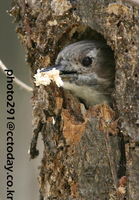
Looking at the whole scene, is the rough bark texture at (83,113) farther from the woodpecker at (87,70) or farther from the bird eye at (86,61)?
the bird eye at (86,61)

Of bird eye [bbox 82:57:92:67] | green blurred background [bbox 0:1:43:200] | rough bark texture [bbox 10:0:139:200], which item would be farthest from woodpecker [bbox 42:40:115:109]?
green blurred background [bbox 0:1:43:200]

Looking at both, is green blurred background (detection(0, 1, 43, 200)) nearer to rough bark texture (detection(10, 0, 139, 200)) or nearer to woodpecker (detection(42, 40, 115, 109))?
rough bark texture (detection(10, 0, 139, 200))

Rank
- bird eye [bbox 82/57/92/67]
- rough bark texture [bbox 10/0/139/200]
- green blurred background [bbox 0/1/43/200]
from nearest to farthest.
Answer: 1. rough bark texture [bbox 10/0/139/200]
2. bird eye [bbox 82/57/92/67]
3. green blurred background [bbox 0/1/43/200]

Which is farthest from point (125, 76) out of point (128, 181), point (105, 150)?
point (128, 181)

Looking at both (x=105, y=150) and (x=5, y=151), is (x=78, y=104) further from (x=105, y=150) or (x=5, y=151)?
(x=5, y=151)

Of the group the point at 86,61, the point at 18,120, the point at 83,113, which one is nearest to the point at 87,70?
the point at 86,61

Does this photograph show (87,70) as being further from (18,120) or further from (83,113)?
(18,120)
